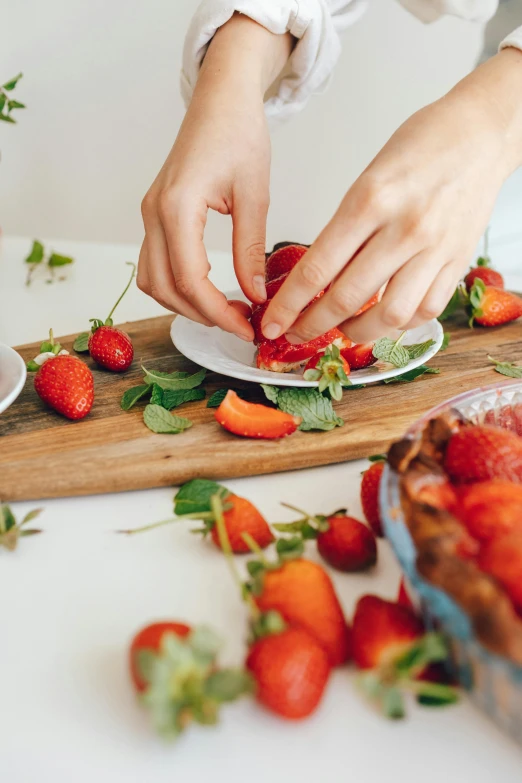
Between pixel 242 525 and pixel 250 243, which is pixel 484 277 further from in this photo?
pixel 242 525

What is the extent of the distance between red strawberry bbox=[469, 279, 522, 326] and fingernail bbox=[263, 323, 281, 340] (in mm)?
509

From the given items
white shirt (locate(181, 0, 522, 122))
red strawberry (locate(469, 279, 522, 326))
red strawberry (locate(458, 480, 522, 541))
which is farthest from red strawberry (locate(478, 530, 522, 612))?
red strawberry (locate(469, 279, 522, 326))

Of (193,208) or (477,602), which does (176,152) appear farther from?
(477,602)

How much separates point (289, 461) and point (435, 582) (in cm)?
43

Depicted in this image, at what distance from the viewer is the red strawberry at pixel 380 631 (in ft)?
1.73

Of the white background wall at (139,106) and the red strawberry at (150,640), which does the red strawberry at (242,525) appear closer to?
the red strawberry at (150,640)

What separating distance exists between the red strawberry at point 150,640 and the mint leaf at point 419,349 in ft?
2.14

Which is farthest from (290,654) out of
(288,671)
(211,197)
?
(211,197)

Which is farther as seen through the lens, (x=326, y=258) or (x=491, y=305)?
(x=491, y=305)

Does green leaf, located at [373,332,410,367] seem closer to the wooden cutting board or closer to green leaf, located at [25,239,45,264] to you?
the wooden cutting board

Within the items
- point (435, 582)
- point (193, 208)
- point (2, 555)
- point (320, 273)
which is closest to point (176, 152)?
point (193, 208)

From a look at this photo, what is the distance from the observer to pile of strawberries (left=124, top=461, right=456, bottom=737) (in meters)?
0.46

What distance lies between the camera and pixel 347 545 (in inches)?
26.5

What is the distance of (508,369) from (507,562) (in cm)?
71
